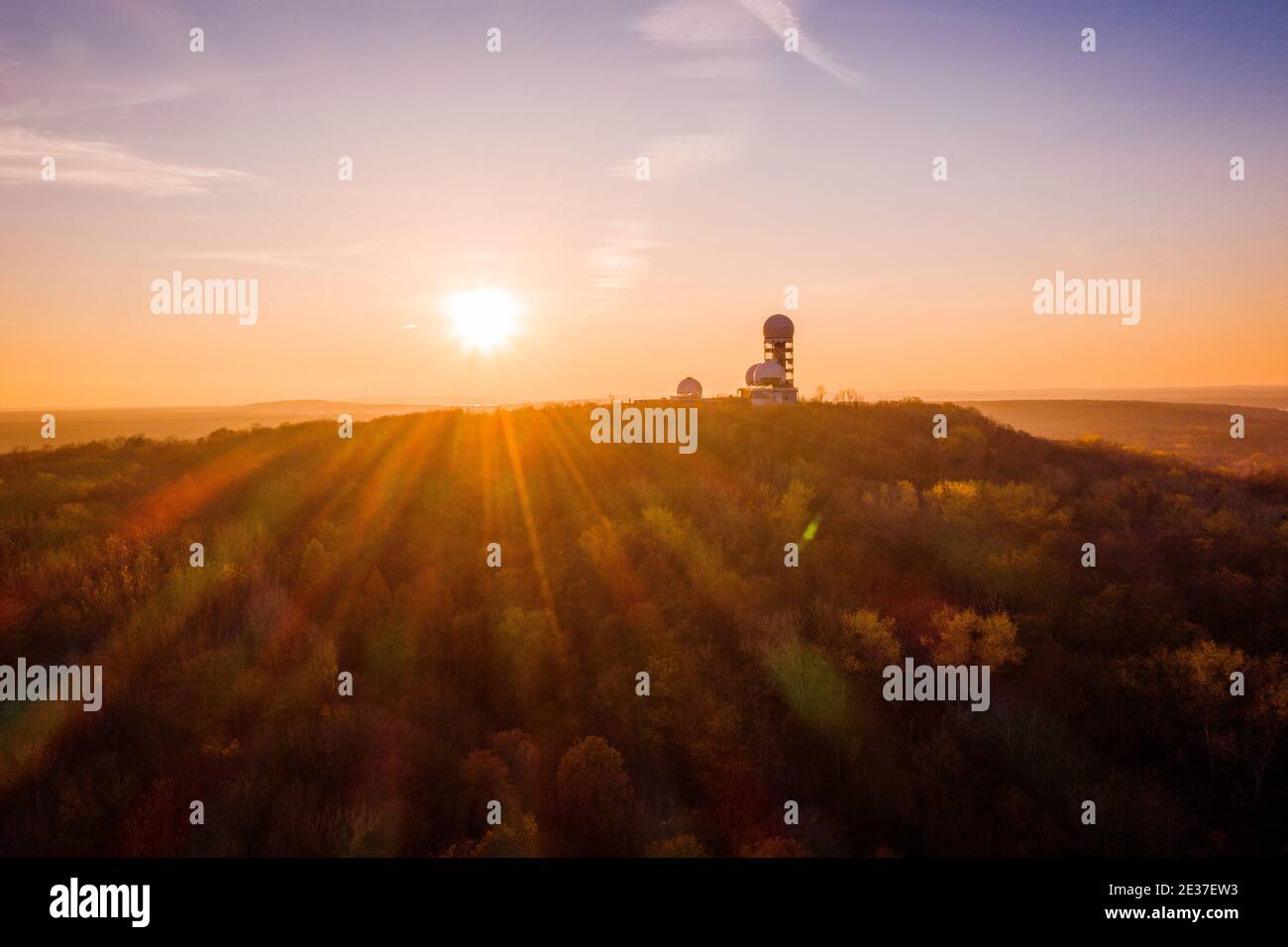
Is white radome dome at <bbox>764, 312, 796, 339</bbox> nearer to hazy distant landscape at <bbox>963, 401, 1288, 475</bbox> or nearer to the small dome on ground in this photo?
the small dome on ground

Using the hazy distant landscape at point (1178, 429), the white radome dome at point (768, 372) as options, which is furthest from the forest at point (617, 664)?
the white radome dome at point (768, 372)

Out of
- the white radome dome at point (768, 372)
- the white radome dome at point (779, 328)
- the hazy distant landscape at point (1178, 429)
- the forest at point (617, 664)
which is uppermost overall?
the white radome dome at point (779, 328)

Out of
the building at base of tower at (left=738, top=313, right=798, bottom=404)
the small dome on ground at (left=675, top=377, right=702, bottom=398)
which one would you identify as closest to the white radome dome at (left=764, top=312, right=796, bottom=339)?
the building at base of tower at (left=738, top=313, right=798, bottom=404)

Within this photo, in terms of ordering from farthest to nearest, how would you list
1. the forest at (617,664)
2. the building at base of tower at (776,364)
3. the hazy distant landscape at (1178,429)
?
the building at base of tower at (776,364) → the hazy distant landscape at (1178,429) → the forest at (617,664)

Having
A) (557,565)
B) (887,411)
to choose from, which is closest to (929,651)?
(557,565)

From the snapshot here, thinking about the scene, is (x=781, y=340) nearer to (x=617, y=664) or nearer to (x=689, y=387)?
(x=689, y=387)

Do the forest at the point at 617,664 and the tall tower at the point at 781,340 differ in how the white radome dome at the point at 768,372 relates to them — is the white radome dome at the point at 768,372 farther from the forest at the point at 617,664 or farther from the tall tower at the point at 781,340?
the forest at the point at 617,664
